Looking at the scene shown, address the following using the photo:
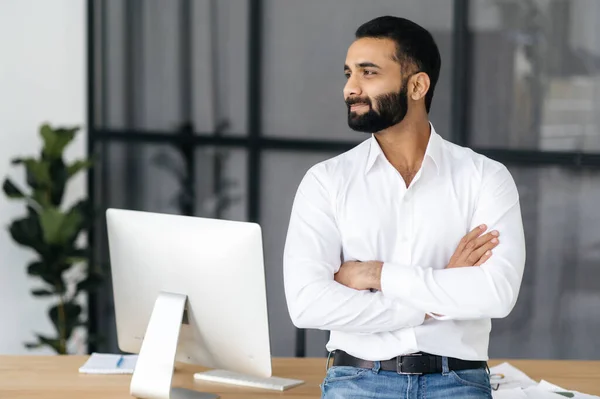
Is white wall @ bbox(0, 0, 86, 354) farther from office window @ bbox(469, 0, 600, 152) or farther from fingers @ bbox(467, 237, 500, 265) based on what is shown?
fingers @ bbox(467, 237, 500, 265)

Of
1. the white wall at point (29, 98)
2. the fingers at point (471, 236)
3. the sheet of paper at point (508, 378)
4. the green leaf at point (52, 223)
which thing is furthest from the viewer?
the white wall at point (29, 98)

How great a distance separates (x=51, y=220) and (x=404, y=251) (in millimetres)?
2676

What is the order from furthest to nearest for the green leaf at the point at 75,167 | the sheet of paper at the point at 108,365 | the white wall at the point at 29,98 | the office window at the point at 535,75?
the white wall at the point at 29,98 → the green leaf at the point at 75,167 → the office window at the point at 535,75 → the sheet of paper at the point at 108,365

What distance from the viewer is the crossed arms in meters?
2.24

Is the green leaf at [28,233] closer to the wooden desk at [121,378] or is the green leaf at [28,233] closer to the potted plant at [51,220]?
the potted plant at [51,220]

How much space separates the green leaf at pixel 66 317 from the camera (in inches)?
188

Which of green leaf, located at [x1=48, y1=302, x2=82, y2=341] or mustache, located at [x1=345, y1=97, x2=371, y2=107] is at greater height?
mustache, located at [x1=345, y1=97, x2=371, y2=107]

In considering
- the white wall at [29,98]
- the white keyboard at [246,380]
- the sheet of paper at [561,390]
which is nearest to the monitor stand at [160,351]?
the white keyboard at [246,380]

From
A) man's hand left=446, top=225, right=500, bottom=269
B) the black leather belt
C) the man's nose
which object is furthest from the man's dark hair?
the black leather belt

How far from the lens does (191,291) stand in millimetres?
2414

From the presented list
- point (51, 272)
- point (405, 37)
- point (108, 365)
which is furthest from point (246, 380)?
point (51, 272)

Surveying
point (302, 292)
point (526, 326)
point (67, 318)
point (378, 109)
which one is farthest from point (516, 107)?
point (67, 318)

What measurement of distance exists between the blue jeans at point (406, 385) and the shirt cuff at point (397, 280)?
20cm

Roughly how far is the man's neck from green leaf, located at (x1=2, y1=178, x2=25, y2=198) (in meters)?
2.73
